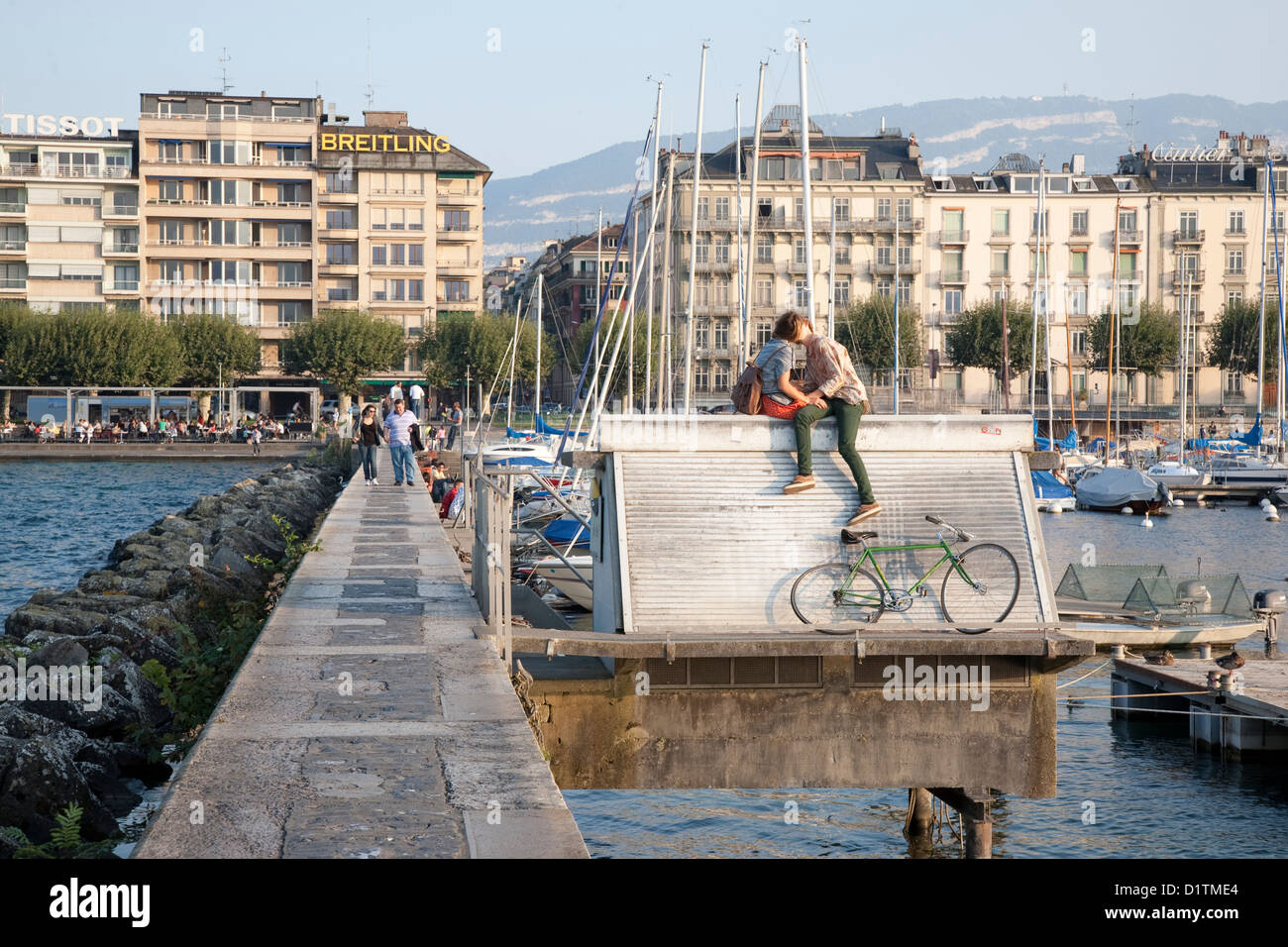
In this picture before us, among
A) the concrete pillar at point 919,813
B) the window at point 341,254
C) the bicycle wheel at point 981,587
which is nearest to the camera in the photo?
the bicycle wheel at point 981,587

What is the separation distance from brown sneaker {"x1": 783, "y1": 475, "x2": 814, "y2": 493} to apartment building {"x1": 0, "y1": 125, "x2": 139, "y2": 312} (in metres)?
107

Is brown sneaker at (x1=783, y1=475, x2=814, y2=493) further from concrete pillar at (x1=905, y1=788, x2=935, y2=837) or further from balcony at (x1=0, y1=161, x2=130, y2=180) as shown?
balcony at (x1=0, y1=161, x2=130, y2=180)

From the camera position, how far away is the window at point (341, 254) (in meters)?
117

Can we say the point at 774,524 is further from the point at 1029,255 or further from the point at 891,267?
the point at 1029,255

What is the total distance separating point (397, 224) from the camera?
11688 cm

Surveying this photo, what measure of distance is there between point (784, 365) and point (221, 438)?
84176 mm

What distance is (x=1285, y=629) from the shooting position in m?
30.2

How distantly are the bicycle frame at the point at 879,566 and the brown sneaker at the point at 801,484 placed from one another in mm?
737

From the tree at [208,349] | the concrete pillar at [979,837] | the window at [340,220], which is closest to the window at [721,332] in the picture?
the window at [340,220]

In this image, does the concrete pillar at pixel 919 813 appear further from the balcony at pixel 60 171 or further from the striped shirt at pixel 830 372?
the balcony at pixel 60 171

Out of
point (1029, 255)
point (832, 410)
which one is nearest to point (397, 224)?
point (1029, 255)

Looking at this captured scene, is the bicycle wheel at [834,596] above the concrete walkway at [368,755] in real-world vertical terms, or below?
above
